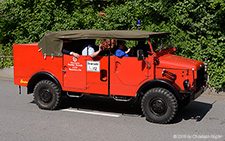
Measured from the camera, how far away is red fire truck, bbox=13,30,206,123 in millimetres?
7383

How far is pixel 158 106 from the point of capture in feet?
24.3

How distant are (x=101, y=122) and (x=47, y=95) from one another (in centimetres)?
194

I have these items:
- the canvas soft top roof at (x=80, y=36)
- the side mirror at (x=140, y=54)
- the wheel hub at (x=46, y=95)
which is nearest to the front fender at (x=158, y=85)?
the side mirror at (x=140, y=54)

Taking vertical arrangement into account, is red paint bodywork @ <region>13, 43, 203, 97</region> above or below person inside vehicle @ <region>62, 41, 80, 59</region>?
below

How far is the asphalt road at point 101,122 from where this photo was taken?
21.7ft

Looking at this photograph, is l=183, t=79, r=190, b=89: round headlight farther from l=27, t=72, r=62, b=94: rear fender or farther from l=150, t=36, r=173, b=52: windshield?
l=27, t=72, r=62, b=94: rear fender

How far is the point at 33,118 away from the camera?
26.1 feet

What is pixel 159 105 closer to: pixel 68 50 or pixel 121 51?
pixel 121 51

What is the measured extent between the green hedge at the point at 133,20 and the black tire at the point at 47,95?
5281mm

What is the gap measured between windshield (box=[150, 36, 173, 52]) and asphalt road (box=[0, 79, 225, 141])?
1.78 meters

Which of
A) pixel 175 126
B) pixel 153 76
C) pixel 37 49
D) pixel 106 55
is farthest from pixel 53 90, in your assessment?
pixel 175 126

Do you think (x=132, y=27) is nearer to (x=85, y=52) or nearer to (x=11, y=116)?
(x=85, y=52)

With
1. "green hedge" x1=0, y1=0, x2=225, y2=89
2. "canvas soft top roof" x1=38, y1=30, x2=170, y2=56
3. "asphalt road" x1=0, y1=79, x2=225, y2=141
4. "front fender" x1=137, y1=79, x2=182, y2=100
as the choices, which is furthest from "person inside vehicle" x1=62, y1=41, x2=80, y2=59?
"green hedge" x1=0, y1=0, x2=225, y2=89

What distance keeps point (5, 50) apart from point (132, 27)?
21.9ft
